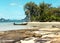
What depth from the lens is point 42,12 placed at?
103562 millimetres

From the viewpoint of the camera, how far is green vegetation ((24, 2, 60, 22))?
97.6m

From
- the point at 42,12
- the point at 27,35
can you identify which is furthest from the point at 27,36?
the point at 42,12

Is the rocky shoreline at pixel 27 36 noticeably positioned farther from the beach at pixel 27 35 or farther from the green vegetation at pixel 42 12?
the green vegetation at pixel 42 12

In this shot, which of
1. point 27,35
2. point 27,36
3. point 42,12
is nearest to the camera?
point 27,36

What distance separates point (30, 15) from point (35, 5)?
19.5ft

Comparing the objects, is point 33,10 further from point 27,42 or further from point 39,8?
point 27,42

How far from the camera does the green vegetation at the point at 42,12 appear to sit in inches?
3841

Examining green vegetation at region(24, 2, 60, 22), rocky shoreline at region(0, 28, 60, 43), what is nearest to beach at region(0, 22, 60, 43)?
rocky shoreline at region(0, 28, 60, 43)

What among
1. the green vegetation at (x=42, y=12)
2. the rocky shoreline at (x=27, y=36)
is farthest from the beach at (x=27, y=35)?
the green vegetation at (x=42, y=12)

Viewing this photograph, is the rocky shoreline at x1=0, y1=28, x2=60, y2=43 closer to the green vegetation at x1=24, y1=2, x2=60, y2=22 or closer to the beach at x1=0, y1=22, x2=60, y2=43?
the beach at x1=0, y1=22, x2=60, y2=43

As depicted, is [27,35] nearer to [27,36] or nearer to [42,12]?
[27,36]

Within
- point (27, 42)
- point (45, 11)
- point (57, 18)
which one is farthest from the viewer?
point (45, 11)

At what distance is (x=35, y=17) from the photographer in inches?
4193

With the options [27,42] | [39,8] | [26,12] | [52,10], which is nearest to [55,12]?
[52,10]
